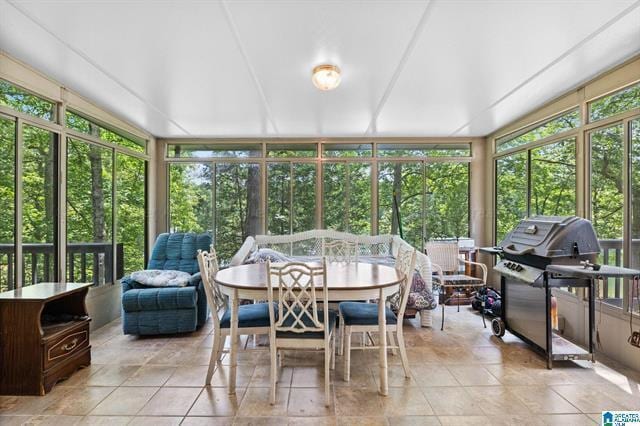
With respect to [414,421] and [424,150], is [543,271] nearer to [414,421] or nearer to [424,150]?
[414,421]

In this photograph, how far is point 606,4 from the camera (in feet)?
6.40

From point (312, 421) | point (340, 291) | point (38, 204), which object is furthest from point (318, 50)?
point (38, 204)

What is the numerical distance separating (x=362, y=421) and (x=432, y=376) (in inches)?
33.7

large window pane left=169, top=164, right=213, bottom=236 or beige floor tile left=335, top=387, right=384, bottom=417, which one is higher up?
large window pane left=169, top=164, right=213, bottom=236

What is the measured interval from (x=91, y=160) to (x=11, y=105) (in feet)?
3.78

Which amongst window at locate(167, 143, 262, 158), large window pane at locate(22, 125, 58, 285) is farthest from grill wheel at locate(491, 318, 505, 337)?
large window pane at locate(22, 125, 58, 285)

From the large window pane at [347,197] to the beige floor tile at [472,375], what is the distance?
295 cm

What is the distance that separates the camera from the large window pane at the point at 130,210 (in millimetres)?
4406

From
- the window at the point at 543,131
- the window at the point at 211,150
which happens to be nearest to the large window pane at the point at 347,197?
the window at the point at 211,150

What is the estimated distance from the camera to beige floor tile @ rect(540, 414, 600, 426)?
2.00m

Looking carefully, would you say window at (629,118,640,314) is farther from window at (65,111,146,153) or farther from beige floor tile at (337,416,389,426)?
window at (65,111,146,153)

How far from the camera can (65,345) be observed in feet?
8.31

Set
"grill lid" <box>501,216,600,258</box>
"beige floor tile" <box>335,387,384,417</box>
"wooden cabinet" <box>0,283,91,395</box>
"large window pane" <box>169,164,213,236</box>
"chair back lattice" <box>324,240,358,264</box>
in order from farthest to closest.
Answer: "large window pane" <box>169,164,213,236</box>
"chair back lattice" <box>324,240,358,264</box>
"grill lid" <box>501,216,600,258</box>
"wooden cabinet" <box>0,283,91,395</box>
"beige floor tile" <box>335,387,384,417</box>

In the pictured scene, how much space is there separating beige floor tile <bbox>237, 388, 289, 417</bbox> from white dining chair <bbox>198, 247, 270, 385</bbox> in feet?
1.26
